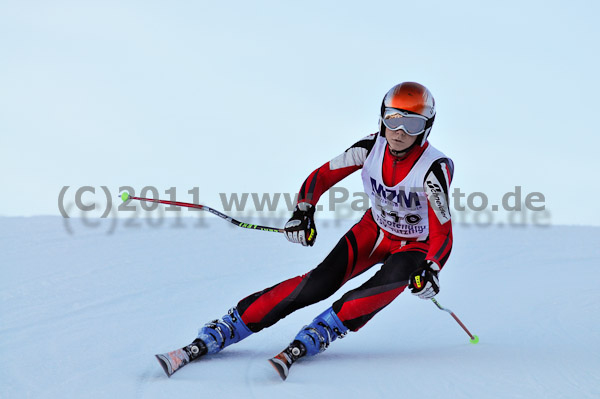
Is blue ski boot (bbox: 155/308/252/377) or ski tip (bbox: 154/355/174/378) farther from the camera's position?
blue ski boot (bbox: 155/308/252/377)

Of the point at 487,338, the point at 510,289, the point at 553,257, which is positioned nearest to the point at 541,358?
the point at 487,338

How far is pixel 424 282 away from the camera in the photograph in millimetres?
3418

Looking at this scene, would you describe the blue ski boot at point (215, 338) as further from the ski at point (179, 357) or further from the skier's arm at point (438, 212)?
the skier's arm at point (438, 212)

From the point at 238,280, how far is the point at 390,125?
2659mm

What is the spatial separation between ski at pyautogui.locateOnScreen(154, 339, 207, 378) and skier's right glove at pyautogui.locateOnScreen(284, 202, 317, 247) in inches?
30.3

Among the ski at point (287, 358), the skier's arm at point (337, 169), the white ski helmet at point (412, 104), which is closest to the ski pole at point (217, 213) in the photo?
the skier's arm at point (337, 169)

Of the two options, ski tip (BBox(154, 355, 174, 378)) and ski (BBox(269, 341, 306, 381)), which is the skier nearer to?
ski (BBox(269, 341, 306, 381))

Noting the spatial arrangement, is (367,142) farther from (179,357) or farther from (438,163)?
(179,357)

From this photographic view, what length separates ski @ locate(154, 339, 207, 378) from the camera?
3.26 meters

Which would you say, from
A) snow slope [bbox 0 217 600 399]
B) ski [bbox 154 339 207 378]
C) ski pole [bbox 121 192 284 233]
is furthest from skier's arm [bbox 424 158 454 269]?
ski [bbox 154 339 207 378]

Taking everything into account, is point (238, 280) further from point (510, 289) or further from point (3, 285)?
point (510, 289)

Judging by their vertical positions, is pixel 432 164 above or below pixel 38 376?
above

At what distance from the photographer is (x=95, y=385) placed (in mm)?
3170

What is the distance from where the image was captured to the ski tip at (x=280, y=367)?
3.27m
